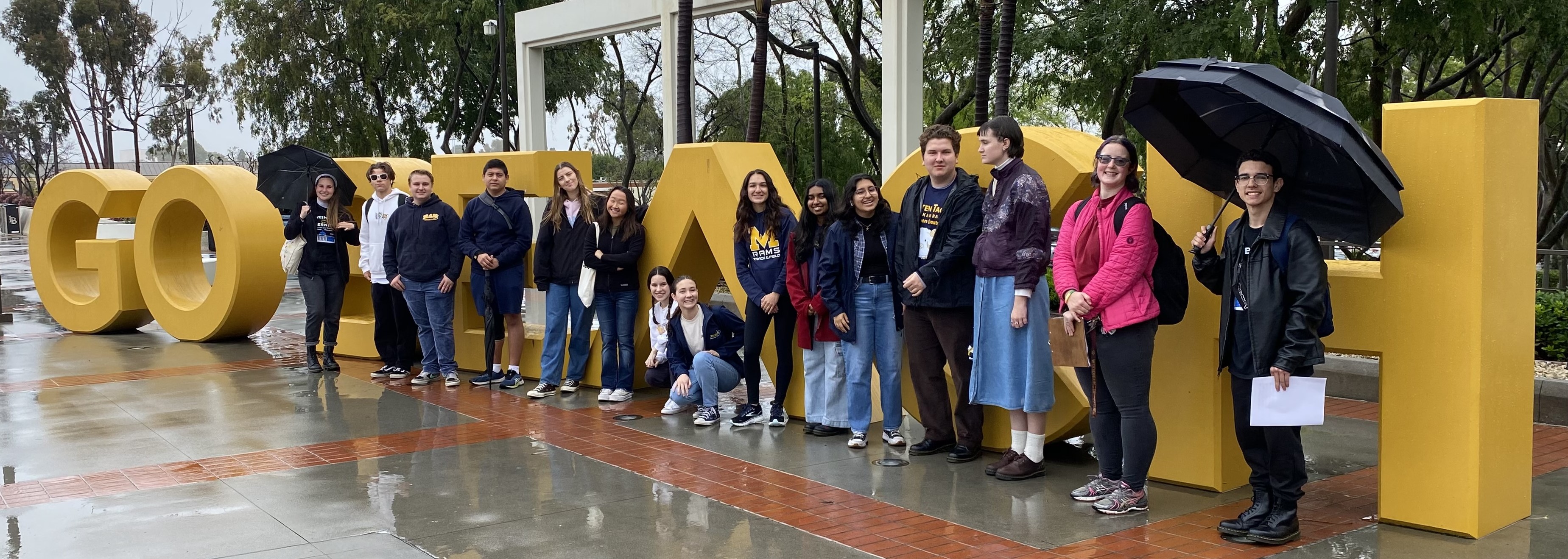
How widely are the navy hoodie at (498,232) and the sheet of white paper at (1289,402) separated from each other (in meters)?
5.69

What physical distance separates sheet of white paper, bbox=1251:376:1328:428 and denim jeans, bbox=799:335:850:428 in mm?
2729

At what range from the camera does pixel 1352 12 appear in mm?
13750

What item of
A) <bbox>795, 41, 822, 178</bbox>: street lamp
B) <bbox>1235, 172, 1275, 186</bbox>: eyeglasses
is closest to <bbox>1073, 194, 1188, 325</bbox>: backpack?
<bbox>1235, 172, 1275, 186</bbox>: eyeglasses

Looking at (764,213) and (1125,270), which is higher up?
(764,213)

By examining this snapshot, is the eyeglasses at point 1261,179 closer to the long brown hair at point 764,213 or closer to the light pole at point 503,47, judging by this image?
the long brown hair at point 764,213

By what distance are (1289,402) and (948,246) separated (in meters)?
1.94

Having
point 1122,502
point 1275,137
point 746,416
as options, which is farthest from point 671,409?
point 1275,137

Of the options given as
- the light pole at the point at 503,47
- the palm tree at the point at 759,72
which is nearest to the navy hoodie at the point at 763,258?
the palm tree at the point at 759,72

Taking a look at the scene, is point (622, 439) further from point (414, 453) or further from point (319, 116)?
point (319, 116)

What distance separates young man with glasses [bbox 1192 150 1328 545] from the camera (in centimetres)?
478

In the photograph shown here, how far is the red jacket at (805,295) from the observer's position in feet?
23.3

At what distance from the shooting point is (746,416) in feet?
25.3

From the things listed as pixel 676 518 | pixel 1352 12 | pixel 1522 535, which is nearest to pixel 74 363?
pixel 676 518

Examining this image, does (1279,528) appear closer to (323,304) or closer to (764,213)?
(764,213)
